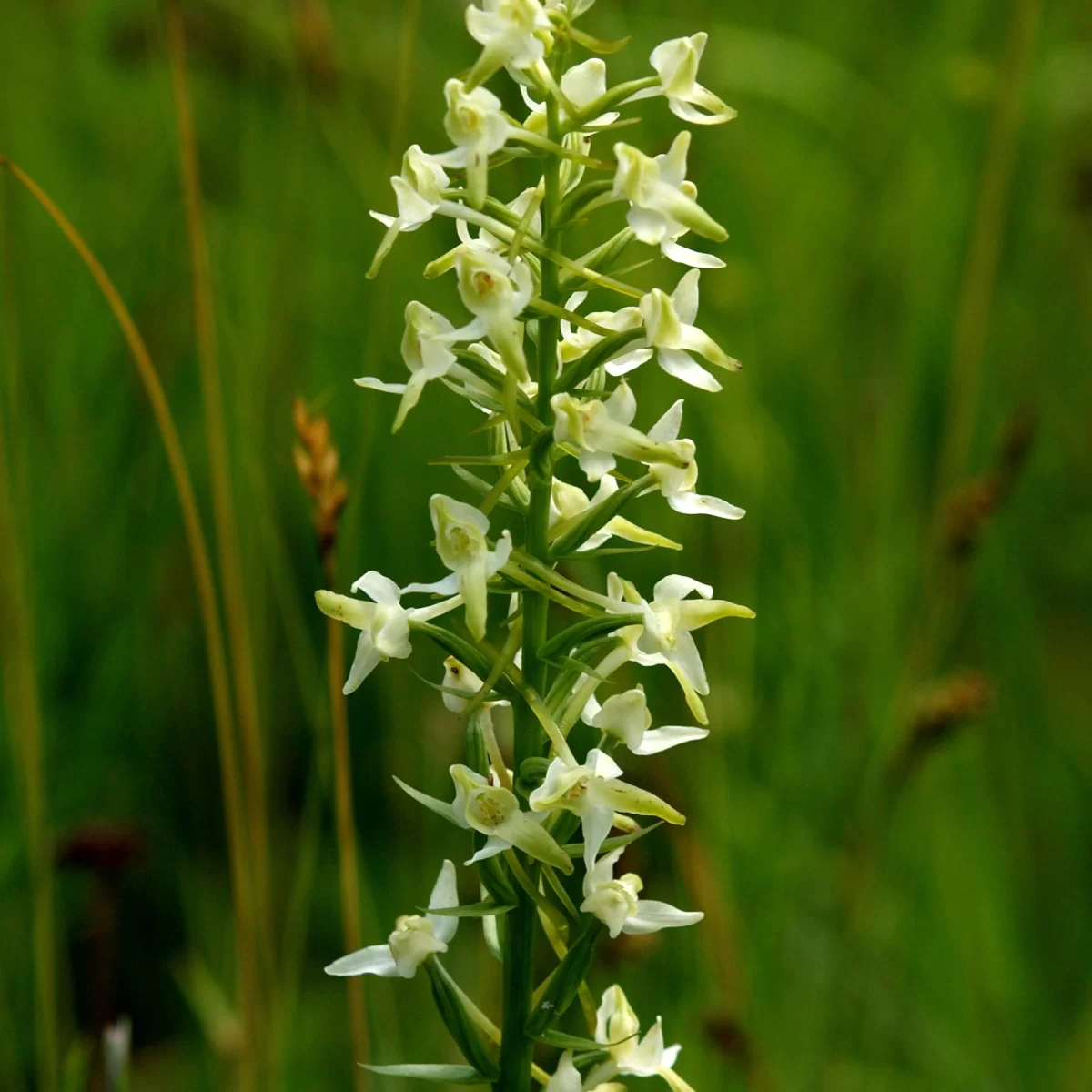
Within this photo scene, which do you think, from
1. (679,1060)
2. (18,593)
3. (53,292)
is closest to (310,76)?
(53,292)

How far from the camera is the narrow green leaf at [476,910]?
1.42 meters

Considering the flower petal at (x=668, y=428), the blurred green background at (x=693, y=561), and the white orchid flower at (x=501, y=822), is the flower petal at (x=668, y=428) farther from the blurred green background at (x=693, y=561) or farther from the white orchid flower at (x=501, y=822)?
the blurred green background at (x=693, y=561)

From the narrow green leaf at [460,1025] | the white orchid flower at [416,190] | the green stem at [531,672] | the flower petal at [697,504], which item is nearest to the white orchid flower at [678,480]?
the flower petal at [697,504]

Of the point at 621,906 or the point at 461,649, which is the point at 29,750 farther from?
the point at 621,906

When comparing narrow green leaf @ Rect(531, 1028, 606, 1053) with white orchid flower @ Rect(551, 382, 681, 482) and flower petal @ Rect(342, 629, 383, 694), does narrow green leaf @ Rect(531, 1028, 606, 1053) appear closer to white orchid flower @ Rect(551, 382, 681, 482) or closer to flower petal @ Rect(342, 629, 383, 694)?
flower petal @ Rect(342, 629, 383, 694)

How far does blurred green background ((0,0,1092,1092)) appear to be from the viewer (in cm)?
284

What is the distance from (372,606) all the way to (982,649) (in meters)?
2.82

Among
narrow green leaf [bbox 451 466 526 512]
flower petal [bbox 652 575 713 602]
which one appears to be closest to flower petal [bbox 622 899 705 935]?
flower petal [bbox 652 575 713 602]

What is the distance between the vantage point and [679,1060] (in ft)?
9.11

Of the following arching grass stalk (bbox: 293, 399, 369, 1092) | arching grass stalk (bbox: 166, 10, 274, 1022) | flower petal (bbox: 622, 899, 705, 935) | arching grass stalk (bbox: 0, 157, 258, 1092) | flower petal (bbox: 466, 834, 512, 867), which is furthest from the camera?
arching grass stalk (bbox: 166, 10, 274, 1022)

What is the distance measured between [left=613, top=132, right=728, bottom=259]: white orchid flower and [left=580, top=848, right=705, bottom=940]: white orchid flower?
2.13ft

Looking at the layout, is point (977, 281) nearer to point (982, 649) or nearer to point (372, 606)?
point (982, 649)

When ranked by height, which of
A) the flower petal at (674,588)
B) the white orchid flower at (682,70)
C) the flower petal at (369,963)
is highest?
the white orchid flower at (682,70)

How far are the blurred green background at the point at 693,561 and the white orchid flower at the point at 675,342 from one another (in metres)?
0.87
